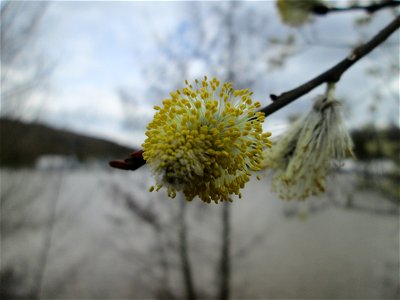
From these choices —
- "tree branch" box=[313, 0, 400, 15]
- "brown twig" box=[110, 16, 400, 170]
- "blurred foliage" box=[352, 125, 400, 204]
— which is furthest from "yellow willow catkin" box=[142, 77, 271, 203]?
"blurred foliage" box=[352, 125, 400, 204]

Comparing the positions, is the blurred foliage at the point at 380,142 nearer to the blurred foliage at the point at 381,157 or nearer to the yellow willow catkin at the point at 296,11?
the blurred foliage at the point at 381,157

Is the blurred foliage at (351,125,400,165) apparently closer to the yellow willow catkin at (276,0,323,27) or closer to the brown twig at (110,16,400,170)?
the yellow willow catkin at (276,0,323,27)

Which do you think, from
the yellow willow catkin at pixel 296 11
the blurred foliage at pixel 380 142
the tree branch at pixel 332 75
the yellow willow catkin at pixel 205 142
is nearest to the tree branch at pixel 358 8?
the yellow willow catkin at pixel 296 11

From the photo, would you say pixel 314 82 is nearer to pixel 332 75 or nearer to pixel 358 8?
pixel 332 75

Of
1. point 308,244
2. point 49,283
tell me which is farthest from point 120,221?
point 308,244

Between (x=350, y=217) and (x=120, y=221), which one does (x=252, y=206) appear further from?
(x=120, y=221)
